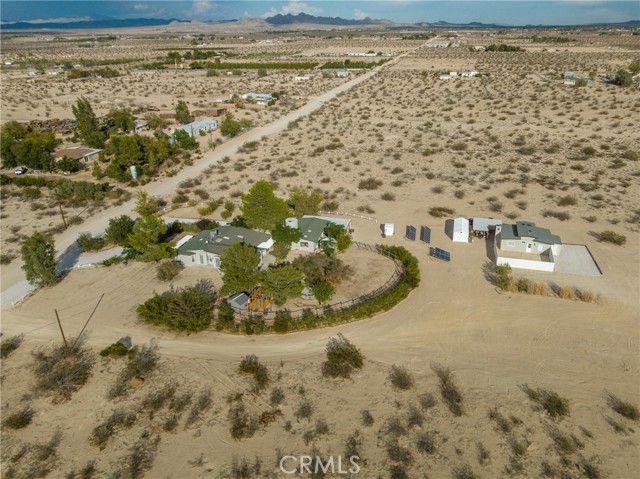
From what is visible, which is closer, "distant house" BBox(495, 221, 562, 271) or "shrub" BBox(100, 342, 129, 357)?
"shrub" BBox(100, 342, 129, 357)

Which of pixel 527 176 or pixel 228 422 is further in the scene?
pixel 527 176

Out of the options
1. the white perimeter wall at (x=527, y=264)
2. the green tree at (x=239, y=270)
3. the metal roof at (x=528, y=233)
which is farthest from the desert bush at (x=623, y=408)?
the green tree at (x=239, y=270)

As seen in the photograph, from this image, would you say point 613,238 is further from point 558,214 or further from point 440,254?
point 440,254

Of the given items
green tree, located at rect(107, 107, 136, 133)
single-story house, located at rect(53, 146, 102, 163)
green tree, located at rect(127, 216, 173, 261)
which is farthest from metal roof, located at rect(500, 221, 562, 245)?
green tree, located at rect(107, 107, 136, 133)

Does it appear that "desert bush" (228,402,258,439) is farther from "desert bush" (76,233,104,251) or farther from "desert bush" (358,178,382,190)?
"desert bush" (358,178,382,190)

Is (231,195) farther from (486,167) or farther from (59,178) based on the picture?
(486,167)

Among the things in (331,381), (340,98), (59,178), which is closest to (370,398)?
(331,381)
